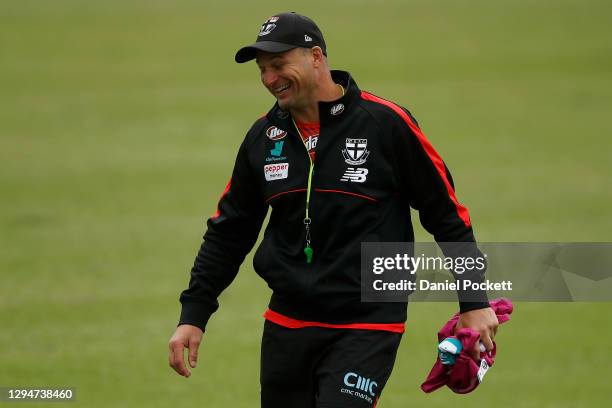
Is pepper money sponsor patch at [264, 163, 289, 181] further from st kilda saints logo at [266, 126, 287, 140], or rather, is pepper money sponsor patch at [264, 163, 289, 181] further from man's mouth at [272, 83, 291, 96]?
man's mouth at [272, 83, 291, 96]

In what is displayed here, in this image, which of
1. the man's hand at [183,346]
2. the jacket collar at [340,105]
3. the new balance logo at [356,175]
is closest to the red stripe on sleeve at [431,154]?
the jacket collar at [340,105]

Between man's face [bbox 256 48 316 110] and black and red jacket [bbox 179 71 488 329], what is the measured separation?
12 cm

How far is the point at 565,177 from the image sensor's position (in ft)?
61.2

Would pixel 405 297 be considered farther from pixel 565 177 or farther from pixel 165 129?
pixel 165 129

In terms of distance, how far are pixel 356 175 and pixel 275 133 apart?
0.49 m

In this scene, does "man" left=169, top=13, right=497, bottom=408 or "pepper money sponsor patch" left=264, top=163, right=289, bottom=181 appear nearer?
"man" left=169, top=13, right=497, bottom=408

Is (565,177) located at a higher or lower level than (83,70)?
lower

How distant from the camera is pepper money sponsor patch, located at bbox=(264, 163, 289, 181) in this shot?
6324 millimetres

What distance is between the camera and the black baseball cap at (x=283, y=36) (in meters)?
6.20

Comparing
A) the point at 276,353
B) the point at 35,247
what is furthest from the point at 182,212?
the point at 276,353

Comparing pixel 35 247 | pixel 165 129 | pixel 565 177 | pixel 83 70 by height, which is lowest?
pixel 35 247

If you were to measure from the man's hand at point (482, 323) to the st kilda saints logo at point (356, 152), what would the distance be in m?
0.83

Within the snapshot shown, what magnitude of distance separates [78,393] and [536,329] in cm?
408

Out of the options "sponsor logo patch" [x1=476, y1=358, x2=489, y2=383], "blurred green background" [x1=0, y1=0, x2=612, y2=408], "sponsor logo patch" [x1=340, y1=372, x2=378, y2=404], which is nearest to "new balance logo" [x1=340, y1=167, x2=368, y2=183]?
"sponsor logo patch" [x1=340, y1=372, x2=378, y2=404]
